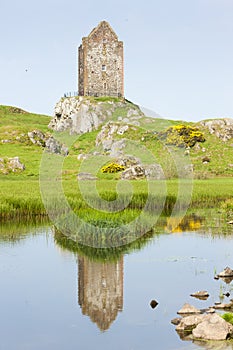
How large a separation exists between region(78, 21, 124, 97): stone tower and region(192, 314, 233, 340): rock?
6400 centimetres

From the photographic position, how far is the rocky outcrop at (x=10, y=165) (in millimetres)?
48688

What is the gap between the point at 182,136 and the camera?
6294cm

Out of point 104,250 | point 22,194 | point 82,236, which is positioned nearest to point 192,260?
point 104,250

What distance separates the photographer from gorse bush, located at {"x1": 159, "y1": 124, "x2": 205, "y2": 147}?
62719mm

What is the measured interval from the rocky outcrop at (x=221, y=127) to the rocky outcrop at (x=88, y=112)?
9435 mm

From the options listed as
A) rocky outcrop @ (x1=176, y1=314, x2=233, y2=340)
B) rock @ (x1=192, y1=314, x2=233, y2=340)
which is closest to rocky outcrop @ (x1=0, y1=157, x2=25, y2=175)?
rocky outcrop @ (x1=176, y1=314, x2=233, y2=340)

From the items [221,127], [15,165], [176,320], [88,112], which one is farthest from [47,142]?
[176,320]

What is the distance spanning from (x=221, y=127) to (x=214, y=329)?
5841cm

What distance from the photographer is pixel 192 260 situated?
57.7 ft

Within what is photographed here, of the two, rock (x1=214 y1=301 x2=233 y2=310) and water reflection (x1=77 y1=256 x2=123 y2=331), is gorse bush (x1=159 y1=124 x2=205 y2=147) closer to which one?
water reflection (x1=77 y1=256 x2=123 y2=331)

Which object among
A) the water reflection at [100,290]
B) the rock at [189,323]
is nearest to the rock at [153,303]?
the water reflection at [100,290]

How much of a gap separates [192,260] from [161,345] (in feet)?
25.0

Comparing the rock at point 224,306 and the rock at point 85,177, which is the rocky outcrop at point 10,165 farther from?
the rock at point 224,306

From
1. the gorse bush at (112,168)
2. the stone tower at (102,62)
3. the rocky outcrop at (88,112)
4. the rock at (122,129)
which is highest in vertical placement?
the stone tower at (102,62)
